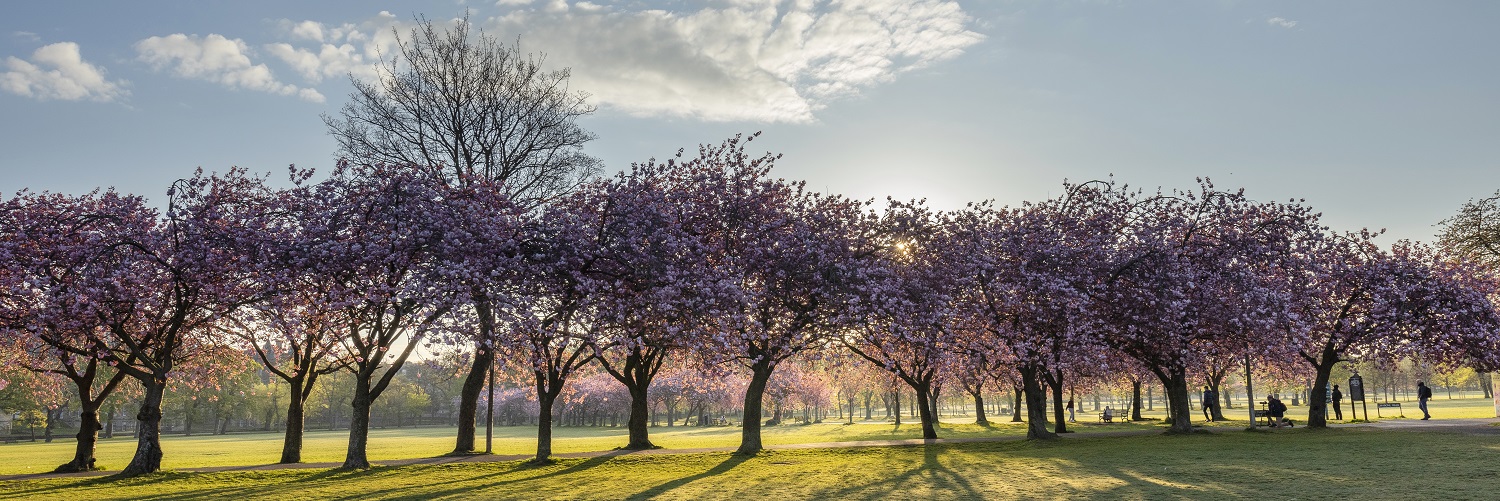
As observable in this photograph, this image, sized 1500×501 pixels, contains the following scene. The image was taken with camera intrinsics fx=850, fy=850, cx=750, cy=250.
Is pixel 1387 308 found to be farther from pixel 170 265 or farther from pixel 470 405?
pixel 170 265

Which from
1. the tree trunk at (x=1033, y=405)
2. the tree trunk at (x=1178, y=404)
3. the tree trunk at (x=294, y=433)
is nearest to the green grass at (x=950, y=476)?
the tree trunk at (x=1033, y=405)

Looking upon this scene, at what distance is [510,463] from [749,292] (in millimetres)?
9424

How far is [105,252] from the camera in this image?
2222 cm

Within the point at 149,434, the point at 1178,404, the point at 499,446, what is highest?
the point at 149,434

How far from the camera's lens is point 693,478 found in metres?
20.7

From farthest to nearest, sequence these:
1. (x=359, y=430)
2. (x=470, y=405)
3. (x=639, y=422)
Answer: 1. (x=639, y=422)
2. (x=470, y=405)
3. (x=359, y=430)

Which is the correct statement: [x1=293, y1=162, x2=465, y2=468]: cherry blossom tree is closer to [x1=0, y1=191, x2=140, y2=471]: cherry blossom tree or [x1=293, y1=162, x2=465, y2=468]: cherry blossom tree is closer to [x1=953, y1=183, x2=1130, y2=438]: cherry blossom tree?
[x1=0, y1=191, x2=140, y2=471]: cherry blossom tree

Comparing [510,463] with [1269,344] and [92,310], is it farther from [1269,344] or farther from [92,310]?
[1269,344]

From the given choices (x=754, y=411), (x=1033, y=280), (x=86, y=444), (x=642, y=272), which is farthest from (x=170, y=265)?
(x=1033, y=280)

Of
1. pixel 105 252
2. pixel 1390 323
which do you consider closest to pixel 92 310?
pixel 105 252

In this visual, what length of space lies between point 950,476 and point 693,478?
20.0 feet

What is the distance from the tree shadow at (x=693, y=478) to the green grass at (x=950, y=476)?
0.08 meters

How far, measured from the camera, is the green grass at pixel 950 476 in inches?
616

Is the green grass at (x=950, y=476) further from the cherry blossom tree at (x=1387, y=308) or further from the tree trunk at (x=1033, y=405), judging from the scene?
the cherry blossom tree at (x=1387, y=308)
